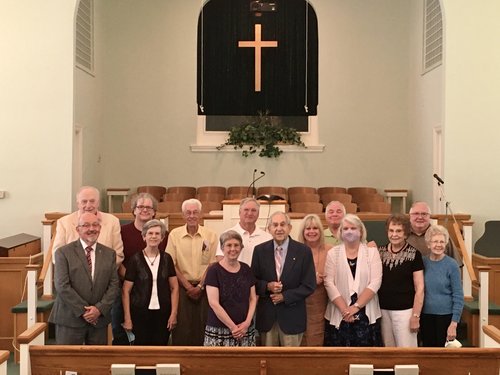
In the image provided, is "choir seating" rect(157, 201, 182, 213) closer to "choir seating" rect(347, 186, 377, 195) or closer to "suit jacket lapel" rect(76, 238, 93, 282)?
"choir seating" rect(347, 186, 377, 195)

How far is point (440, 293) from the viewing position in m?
4.64

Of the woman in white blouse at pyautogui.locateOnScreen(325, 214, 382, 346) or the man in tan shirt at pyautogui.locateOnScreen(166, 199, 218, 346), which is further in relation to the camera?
the man in tan shirt at pyautogui.locateOnScreen(166, 199, 218, 346)

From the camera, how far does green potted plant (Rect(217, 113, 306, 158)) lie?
37.8 ft

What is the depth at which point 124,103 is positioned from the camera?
11883mm

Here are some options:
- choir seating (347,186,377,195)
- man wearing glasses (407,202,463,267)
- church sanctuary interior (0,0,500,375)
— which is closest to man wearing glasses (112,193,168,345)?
man wearing glasses (407,202,463,267)

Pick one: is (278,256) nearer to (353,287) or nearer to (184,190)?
(353,287)

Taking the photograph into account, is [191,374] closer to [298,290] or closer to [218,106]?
[298,290]

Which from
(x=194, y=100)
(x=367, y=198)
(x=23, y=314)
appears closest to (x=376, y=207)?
(x=367, y=198)

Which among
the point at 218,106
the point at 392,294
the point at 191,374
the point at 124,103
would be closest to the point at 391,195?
the point at 218,106

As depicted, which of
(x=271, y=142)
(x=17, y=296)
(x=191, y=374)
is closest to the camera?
(x=191, y=374)

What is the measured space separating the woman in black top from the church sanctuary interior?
3361 mm

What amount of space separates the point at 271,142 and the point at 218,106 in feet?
3.64

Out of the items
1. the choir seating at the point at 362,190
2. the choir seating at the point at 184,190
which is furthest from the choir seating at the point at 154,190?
the choir seating at the point at 362,190

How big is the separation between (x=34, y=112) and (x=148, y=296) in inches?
196
